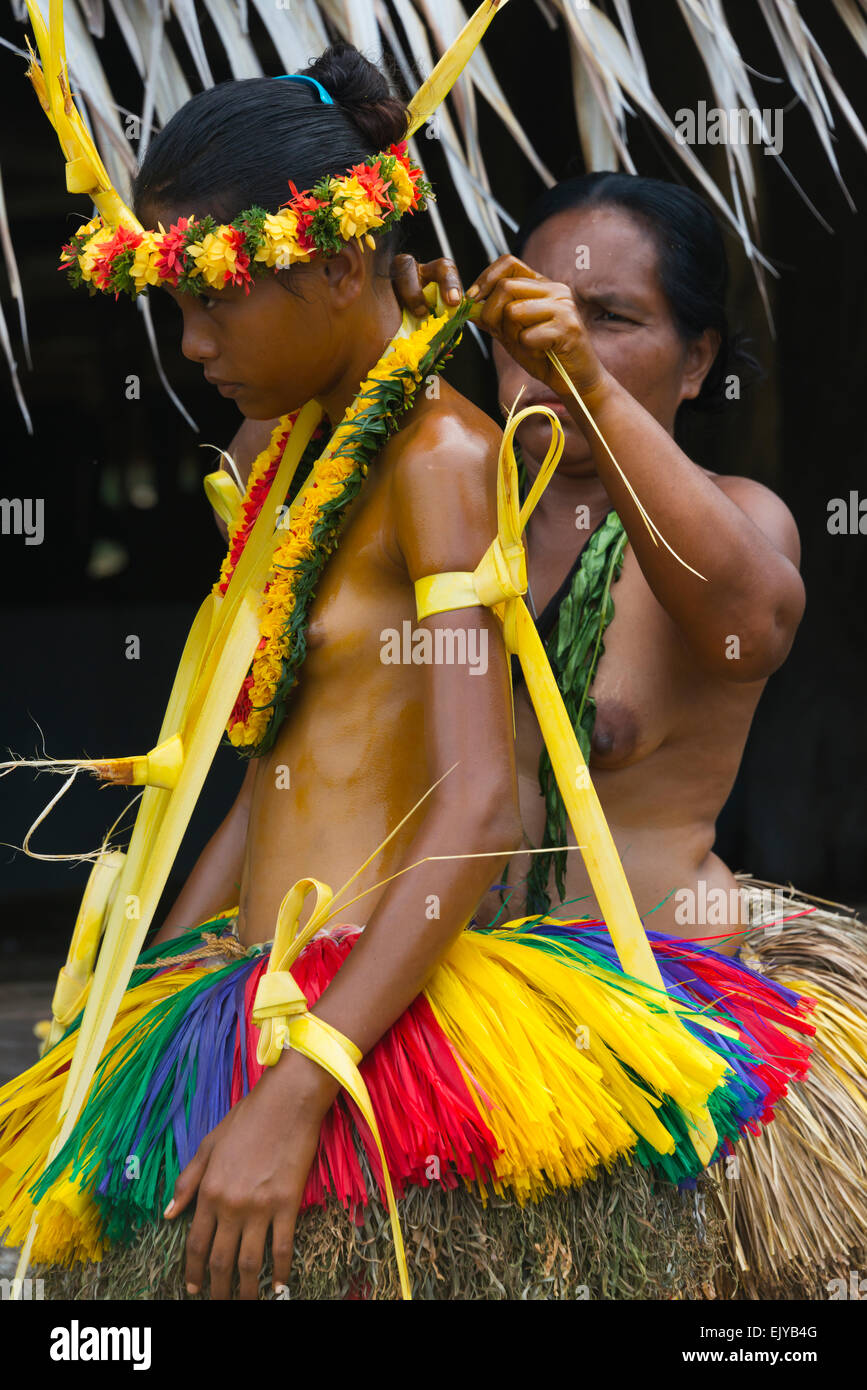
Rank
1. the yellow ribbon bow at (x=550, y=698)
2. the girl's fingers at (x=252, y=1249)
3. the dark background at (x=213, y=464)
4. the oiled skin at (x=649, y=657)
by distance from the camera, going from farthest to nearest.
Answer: the dark background at (x=213, y=464), the oiled skin at (x=649, y=657), the yellow ribbon bow at (x=550, y=698), the girl's fingers at (x=252, y=1249)

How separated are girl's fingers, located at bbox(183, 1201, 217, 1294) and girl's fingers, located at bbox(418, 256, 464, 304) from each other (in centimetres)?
95

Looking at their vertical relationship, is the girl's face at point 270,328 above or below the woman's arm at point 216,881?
above

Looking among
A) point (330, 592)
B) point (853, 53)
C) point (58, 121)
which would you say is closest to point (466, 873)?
point (330, 592)

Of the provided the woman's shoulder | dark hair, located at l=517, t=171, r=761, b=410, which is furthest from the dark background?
the woman's shoulder

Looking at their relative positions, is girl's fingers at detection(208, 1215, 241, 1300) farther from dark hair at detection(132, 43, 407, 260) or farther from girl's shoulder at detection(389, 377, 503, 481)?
dark hair at detection(132, 43, 407, 260)

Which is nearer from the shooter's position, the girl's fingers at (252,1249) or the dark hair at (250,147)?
the girl's fingers at (252,1249)

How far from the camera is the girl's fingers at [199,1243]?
4.36 feet

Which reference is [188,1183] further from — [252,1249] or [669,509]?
[669,509]

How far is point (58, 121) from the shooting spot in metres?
1.49

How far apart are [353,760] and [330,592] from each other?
0.61 feet

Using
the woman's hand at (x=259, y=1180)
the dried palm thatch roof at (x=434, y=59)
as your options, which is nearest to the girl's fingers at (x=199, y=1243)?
the woman's hand at (x=259, y=1180)

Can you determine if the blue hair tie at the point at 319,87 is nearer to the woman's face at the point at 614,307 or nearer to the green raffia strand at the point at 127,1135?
the woman's face at the point at 614,307

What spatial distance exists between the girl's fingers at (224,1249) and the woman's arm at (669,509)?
838mm

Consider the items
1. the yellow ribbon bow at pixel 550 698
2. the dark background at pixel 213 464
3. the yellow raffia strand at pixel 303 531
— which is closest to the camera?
the yellow ribbon bow at pixel 550 698
